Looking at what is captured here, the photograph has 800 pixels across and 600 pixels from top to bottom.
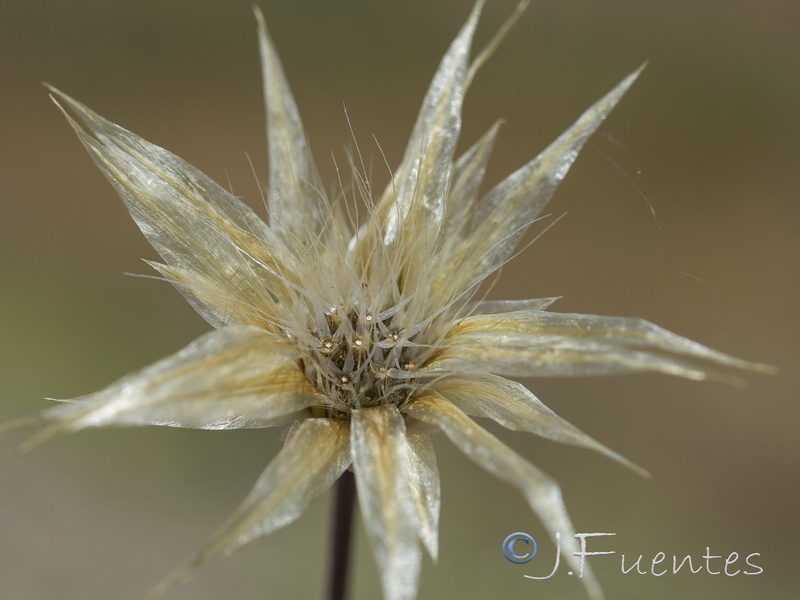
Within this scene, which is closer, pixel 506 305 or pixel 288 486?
pixel 288 486

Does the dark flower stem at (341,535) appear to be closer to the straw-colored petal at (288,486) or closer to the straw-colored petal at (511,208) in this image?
the straw-colored petal at (288,486)

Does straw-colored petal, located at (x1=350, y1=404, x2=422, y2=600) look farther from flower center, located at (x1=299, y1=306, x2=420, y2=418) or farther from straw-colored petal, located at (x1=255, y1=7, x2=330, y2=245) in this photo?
straw-colored petal, located at (x1=255, y1=7, x2=330, y2=245)

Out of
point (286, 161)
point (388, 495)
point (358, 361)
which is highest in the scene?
point (286, 161)

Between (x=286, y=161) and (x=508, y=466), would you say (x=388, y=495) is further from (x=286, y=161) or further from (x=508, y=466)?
(x=286, y=161)

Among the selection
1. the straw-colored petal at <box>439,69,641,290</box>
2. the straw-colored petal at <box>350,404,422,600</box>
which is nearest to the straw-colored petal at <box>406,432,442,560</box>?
the straw-colored petal at <box>350,404,422,600</box>

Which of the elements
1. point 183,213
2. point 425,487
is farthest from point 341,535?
point 183,213

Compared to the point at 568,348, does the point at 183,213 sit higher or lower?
higher

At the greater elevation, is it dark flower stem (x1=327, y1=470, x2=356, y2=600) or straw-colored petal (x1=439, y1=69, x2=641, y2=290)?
straw-colored petal (x1=439, y1=69, x2=641, y2=290)
